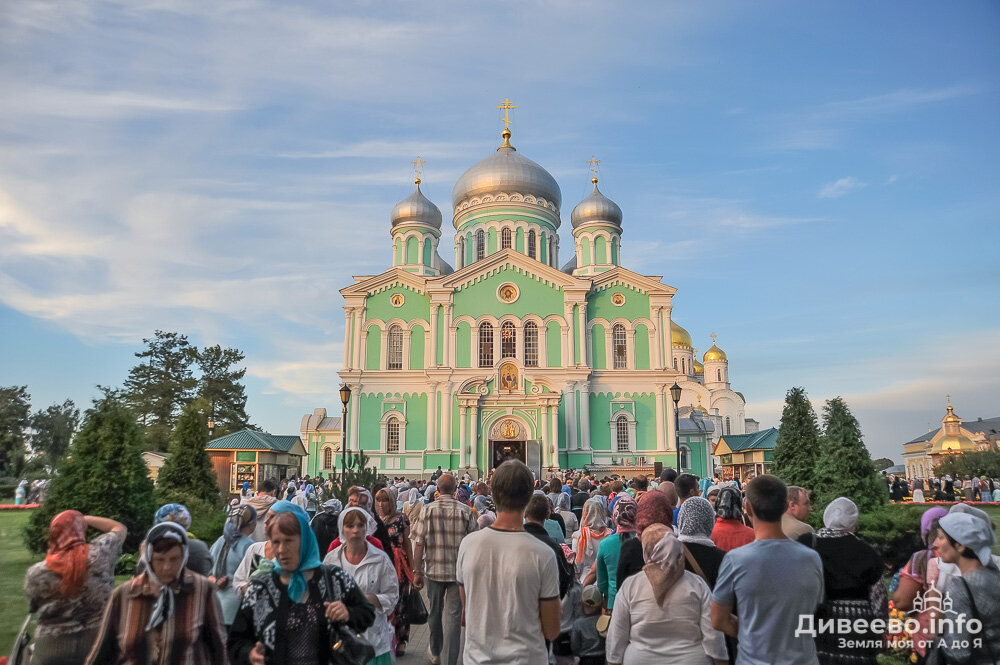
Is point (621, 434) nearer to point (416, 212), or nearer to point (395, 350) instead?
point (395, 350)

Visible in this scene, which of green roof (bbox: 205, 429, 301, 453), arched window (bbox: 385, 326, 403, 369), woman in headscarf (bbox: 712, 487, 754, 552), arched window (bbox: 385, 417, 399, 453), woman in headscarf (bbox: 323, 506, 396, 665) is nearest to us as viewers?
woman in headscarf (bbox: 323, 506, 396, 665)

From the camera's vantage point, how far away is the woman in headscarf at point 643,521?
4414mm

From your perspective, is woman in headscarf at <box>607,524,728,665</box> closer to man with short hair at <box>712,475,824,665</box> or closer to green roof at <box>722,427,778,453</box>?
man with short hair at <box>712,475,824,665</box>

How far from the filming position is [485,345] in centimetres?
3588

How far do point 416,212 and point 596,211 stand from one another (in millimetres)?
10049

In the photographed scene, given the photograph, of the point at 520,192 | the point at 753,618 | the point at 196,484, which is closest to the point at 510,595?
the point at 753,618

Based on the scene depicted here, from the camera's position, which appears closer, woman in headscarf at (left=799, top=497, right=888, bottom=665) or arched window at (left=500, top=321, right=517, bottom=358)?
woman in headscarf at (left=799, top=497, right=888, bottom=665)

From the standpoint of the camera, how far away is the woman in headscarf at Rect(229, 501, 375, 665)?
351cm

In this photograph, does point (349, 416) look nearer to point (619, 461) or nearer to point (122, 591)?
point (619, 461)

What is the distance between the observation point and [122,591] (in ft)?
11.3

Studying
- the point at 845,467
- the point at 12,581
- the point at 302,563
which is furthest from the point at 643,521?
the point at 12,581

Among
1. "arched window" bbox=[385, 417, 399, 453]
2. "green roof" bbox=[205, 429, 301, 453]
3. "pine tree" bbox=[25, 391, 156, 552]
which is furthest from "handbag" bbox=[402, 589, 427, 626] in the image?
"arched window" bbox=[385, 417, 399, 453]

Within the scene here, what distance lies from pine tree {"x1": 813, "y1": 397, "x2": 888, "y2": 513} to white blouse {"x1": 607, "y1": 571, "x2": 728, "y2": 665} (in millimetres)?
8312

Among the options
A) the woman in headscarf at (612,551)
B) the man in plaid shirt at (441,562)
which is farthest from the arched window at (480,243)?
the woman in headscarf at (612,551)
